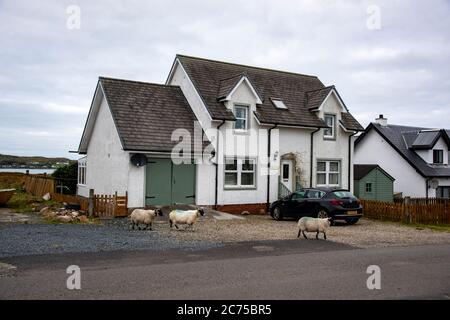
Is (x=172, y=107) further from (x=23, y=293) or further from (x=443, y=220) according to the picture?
(x=23, y=293)

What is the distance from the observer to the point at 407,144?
128 ft

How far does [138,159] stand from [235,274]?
500 inches

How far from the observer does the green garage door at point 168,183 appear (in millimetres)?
22453

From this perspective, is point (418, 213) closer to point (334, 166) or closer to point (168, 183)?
point (334, 166)

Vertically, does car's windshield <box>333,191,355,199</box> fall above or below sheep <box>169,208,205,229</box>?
above

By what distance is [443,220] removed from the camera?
2358cm

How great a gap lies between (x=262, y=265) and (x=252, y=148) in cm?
1482

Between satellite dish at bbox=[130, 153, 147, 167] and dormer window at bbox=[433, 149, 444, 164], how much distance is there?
1026 inches

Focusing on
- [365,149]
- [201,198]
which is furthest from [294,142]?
[365,149]

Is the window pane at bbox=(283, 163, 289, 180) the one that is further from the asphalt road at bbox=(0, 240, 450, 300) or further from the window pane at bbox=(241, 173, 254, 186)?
the asphalt road at bbox=(0, 240, 450, 300)

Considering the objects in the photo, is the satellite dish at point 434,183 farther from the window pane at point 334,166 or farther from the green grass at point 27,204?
the green grass at point 27,204

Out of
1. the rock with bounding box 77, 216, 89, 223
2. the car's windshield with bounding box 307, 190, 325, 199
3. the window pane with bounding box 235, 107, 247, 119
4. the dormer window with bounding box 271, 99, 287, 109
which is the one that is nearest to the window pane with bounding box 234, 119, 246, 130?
the window pane with bounding box 235, 107, 247, 119

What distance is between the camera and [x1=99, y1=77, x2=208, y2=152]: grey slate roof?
873 inches
